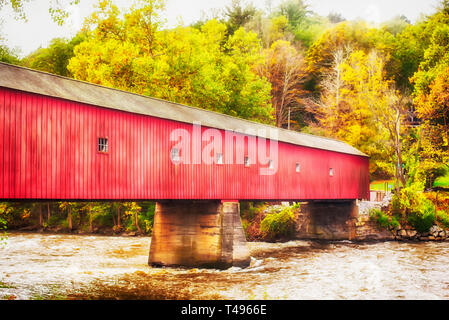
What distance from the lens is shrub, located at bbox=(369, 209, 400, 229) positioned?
26.8 m

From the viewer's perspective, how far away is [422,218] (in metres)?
26.2

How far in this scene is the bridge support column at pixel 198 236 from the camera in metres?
17.7

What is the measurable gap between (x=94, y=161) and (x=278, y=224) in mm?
15546

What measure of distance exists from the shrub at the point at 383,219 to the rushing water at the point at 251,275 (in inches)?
98.5

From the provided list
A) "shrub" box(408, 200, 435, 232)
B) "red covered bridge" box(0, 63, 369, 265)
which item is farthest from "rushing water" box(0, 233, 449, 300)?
"red covered bridge" box(0, 63, 369, 265)

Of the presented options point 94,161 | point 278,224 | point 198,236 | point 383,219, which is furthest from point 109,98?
point 383,219

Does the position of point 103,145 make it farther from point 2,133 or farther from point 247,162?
point 247,162

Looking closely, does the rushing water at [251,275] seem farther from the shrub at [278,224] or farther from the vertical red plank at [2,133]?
the shrub at [278,224]

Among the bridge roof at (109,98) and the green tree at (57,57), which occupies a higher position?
the green tree at (57,57)

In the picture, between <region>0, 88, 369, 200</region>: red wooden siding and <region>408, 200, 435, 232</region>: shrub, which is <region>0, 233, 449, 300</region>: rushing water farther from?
<region>0, 88, 369, 200</region>: red wooden siding

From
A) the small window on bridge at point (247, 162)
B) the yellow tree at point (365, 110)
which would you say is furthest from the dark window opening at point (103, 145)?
the yellow tree at point (365, 110)

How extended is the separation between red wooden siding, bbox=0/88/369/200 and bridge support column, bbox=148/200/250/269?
0.75 meters

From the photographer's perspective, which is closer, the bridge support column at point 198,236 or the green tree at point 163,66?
the bridge support column at point 198,236
